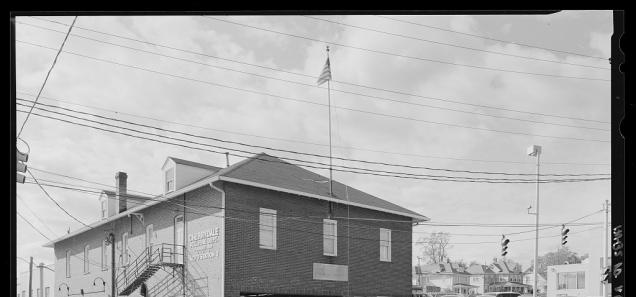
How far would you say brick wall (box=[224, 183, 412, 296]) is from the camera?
1447 cm

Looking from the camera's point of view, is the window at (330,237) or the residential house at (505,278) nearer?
the window at (330,237)

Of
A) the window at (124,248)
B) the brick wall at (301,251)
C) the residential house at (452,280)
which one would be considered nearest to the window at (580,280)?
the brick wall at (301,251)

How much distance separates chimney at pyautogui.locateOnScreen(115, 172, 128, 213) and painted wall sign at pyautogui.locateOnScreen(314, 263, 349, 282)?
6.55 meters

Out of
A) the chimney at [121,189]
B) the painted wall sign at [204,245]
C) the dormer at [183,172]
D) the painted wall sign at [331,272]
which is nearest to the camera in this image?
the painted wall sign at [204,245]

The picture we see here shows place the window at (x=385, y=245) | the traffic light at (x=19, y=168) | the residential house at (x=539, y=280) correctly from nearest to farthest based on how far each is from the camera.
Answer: the traffic light at (x=19, y=168) < the window at (x=385, y=245) < the residential house at (x=539, y=280)

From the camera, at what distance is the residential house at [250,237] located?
1458cm

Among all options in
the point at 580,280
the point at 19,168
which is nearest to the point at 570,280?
the point at 580,280

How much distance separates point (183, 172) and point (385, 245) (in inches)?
234

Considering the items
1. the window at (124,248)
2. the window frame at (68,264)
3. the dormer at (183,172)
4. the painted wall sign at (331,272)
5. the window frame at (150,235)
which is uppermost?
the dormer at (183,172)

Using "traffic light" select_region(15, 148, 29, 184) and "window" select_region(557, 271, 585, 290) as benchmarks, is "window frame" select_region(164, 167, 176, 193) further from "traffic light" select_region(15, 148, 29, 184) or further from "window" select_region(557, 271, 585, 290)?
"window" select_region(557, 271, 585, 290)

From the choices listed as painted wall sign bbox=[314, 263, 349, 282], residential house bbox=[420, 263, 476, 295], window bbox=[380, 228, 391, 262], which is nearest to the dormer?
painted wall sign bbox=[314, 263, 349, 282]

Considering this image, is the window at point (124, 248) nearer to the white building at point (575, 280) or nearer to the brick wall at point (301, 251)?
the brick wall at point (301, 251)

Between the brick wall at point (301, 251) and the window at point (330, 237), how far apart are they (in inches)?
5.2

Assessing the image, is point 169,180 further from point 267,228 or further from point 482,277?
point 482,277
